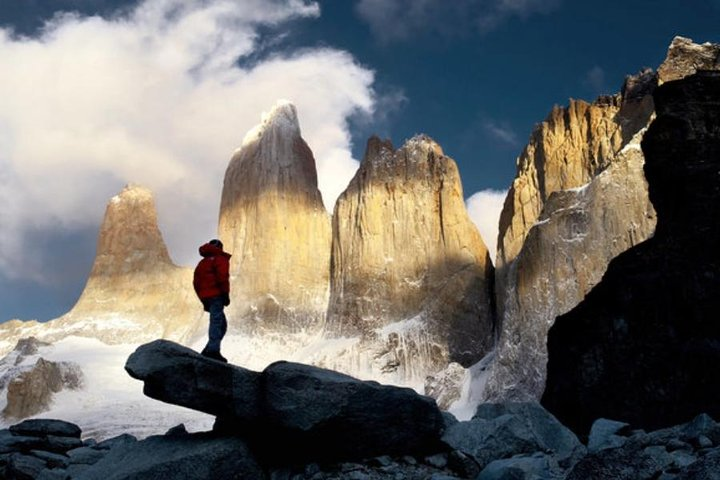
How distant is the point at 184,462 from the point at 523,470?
4235mm

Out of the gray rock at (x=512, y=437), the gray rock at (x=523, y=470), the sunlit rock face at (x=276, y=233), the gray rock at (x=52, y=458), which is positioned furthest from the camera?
the sunlit rock face at (x=276, y=233)

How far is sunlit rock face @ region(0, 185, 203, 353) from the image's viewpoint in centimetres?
10394

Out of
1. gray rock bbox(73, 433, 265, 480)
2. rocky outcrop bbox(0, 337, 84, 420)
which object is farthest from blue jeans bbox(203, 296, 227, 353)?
rocky outcrop bbox(0, 337, 84, 420)

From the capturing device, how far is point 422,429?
10859mm

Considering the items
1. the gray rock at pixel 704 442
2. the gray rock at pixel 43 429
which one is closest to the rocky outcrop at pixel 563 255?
the gray rock at pixel 43 429

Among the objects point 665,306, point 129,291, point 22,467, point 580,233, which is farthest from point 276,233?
point 22,467

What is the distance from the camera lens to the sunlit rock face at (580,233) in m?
54.3

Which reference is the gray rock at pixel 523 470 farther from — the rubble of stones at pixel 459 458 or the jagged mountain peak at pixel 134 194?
the jagged mountain peak at pixel 134 194

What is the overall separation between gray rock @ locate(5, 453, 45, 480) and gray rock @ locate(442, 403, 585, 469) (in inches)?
241

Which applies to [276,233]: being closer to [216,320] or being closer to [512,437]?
[216,320]

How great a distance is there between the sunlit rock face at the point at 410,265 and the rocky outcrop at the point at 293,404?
63.6 meters

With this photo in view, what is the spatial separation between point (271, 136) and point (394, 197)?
24.8 m

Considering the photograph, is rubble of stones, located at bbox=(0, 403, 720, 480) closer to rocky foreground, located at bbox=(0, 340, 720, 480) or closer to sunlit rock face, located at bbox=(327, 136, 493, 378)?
rocky foreground, located at bbox=(0, 340, 720, 480)

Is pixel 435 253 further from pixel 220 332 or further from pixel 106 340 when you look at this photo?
pixel 220 332
